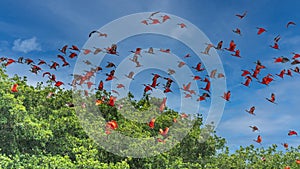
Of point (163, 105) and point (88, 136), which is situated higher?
point (163, 105)

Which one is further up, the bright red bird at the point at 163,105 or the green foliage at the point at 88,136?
the bright red bird at the point at 163,105

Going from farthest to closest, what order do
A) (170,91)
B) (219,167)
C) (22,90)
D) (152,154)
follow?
(219,167) → (22,90) → (152,154) → (170,91)

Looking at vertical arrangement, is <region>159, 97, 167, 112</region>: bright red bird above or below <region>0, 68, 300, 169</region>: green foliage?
above

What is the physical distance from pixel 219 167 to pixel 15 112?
1098cm

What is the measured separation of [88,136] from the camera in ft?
58.4

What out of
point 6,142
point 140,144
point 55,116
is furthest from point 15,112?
point 140,144

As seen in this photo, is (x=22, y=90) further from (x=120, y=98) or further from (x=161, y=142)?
(x=161, y=142)

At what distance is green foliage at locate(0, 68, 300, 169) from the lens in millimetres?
15555

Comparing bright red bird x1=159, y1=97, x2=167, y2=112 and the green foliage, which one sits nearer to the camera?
the green foliage

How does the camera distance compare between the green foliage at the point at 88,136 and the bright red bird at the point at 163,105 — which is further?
the bright red bird at the point at 163,105

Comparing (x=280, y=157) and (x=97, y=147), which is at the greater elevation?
(x=280, y=157)

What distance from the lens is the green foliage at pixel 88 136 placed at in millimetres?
15555

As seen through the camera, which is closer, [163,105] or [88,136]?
[88,136]

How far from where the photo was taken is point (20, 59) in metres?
17.4
